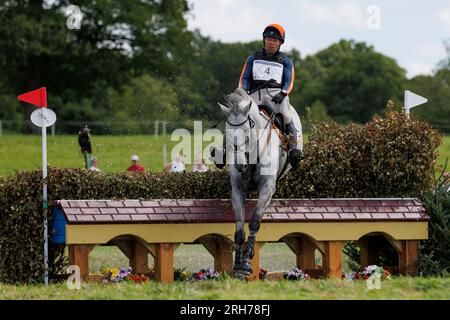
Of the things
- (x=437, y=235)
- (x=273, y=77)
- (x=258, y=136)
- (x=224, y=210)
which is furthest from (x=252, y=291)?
(x=437, y=235)

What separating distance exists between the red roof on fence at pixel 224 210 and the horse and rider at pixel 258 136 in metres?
0.60

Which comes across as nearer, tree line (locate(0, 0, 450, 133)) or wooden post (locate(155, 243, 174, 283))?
wooden post (locate(155, 243, 174, 283))

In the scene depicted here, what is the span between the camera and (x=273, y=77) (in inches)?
494

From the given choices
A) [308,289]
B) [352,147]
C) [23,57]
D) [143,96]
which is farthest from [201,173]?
[143,96]

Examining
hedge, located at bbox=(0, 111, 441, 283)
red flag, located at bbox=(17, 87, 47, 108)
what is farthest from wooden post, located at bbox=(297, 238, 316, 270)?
red flag, located at bbox=(17, 87, 47, 108)

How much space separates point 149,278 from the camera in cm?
Result: 1309

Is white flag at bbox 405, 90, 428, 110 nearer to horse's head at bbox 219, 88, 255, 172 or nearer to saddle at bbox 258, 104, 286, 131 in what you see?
saddle at bbox 258, 104, 286, 131

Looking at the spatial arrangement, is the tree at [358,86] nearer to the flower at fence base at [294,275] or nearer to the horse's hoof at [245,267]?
the flower at fence base at [294,275]

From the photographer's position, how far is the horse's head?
11273mm

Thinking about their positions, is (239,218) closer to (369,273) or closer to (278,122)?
(278,122)

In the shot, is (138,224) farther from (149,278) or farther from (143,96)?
(143,96)

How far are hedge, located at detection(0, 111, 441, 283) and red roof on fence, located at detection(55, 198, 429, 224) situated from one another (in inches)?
15.1

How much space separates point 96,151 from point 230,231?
23340 mm

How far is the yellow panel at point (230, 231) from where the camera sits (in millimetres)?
12250
